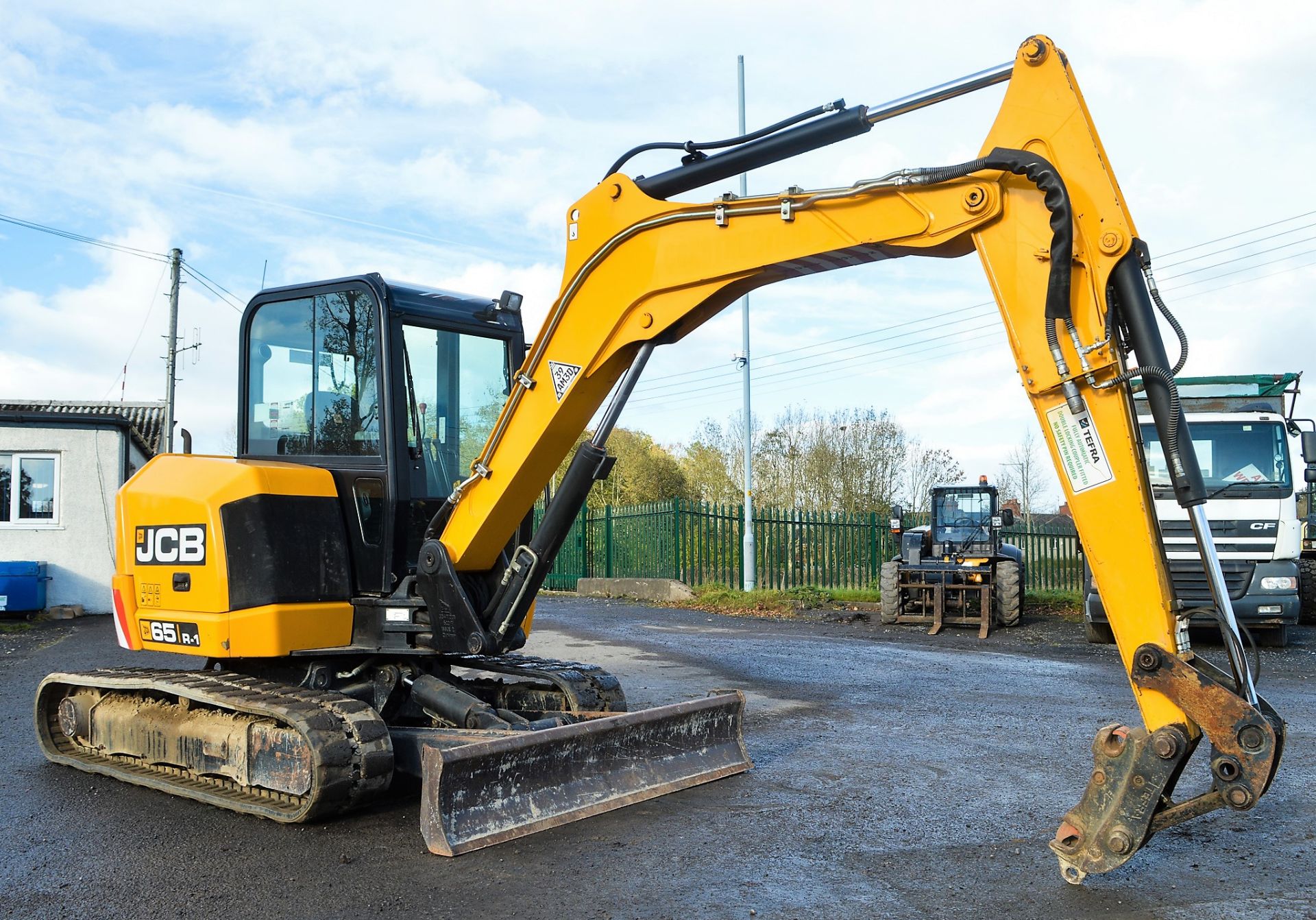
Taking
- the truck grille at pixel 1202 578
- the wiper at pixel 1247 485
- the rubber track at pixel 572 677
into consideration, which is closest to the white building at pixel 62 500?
the rubber track at pixel 572 677

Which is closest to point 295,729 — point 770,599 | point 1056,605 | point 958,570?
point 958,570

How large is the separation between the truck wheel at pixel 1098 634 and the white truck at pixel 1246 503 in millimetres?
18

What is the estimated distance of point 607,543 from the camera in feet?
81.2

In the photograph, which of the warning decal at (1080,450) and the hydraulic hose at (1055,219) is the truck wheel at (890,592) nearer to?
the warning decal at (1080,450)

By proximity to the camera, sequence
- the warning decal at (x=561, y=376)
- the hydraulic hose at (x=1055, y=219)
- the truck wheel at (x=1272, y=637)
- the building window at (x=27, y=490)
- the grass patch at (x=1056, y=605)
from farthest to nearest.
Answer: the building window at (x=27, y=490) < the grass patch at (x=1056, y=605) < the truck wheel at (x=1272, y=637) < the warning decal at (x=561, y=376) < the hydraulic hose at (x=1055, y=219)

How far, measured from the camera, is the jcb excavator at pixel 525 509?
4.48m

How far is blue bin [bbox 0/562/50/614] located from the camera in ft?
55.1

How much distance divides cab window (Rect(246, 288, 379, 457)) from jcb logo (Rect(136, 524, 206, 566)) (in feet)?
2.46

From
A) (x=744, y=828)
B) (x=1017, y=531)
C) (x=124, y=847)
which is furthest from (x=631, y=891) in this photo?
(x=1017, y=531)

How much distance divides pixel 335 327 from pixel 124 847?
3.12 m

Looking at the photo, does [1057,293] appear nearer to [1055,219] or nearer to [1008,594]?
[1055,219]

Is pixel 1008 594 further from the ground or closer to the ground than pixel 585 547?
closer to the ground

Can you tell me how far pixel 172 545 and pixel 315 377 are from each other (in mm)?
1346

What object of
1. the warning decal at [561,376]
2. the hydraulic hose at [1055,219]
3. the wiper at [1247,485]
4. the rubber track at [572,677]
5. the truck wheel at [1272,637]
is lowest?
the truck wheel at [1272,637]
